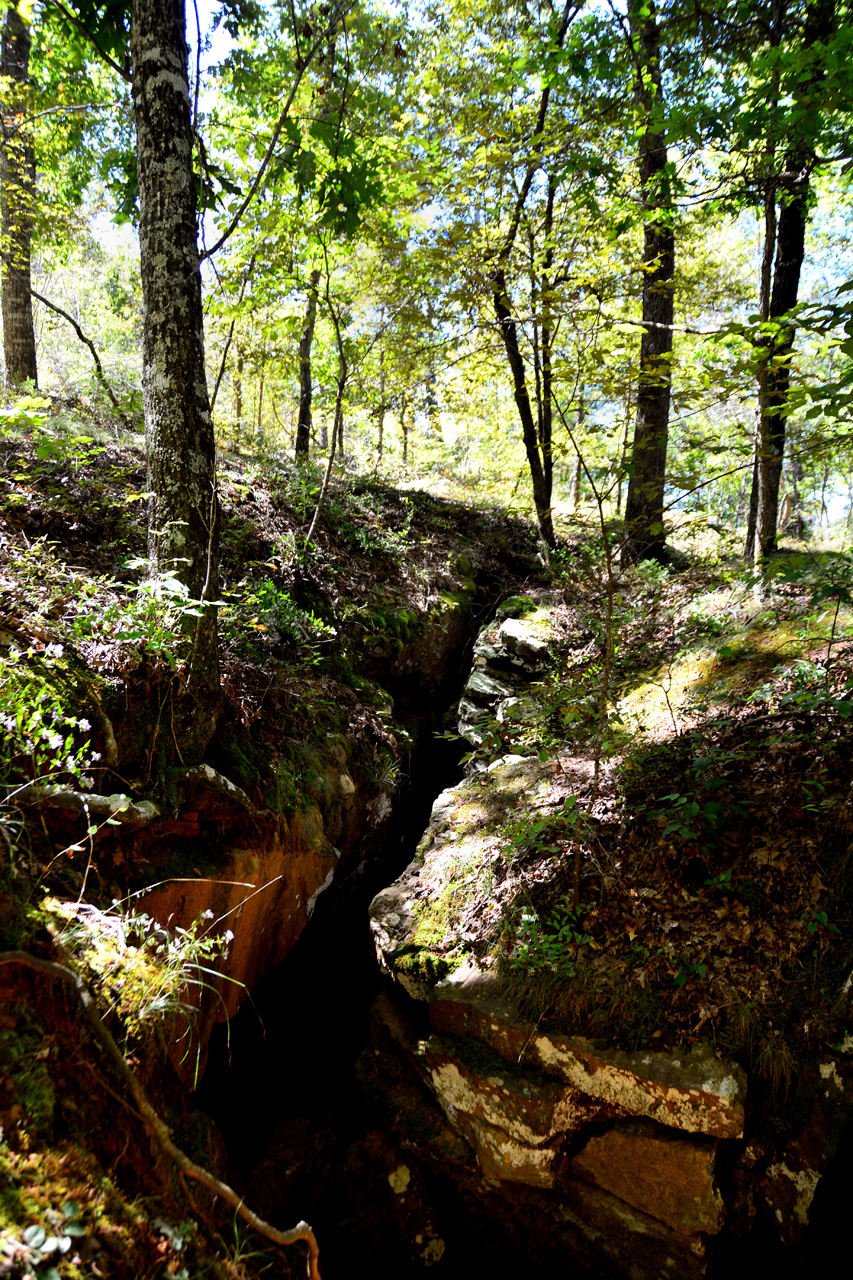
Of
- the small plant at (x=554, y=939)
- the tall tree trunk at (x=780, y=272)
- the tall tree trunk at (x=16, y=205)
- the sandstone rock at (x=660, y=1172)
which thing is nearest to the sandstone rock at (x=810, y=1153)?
the sandstone rock at (x=660, y=1172)

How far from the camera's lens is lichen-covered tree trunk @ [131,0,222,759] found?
3959 millimetres

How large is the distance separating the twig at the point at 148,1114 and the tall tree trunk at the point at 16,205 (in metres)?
8.75

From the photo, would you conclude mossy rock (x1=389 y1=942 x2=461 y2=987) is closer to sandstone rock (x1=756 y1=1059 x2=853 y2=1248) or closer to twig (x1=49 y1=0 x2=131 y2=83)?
sandstone rock (x1=756 y1=1059 x2=853 y2=1248)

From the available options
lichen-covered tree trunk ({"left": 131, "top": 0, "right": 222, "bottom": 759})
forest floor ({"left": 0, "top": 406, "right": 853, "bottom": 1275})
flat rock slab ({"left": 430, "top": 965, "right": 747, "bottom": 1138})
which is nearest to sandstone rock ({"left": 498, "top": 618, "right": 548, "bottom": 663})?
forest floor ({"left": 0, "top": 406, "right": 853, "bottom": 1275})

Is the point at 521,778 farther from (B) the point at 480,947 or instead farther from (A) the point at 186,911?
(A) the point at 186,911

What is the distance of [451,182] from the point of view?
8883 mm

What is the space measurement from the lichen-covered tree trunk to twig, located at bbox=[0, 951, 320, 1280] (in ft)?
6.34

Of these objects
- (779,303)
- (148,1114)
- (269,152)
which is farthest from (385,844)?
(779,303)

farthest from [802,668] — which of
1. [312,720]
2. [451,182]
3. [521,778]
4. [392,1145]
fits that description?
[451,182]

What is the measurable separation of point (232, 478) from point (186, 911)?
584 centimetres

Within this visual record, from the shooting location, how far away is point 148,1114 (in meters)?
2.18

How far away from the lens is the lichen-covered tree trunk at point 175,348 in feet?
13.0

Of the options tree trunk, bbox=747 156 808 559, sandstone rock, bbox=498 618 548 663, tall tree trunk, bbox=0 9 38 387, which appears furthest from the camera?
tall tree trunk, bbox=0 9 38 387

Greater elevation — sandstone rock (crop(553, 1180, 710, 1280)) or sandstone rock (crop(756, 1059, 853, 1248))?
sandstone rock (crop(756, 1059, 853, 1248))
